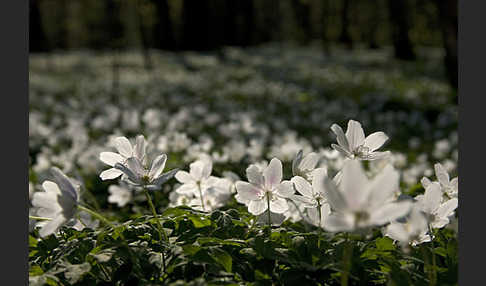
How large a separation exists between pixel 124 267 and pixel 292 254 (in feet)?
1.72

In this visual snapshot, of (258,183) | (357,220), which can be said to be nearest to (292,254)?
(258,183)

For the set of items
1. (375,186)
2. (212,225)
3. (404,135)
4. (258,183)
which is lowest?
(404,135)

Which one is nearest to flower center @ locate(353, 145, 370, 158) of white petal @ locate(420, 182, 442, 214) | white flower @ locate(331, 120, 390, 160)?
white flower @ locate(331, 120, 390, 160)

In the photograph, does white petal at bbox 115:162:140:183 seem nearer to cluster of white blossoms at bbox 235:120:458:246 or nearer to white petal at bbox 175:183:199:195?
cluster of white blossoms at bbox 235:120:458:246

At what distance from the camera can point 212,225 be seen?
1.87 meters

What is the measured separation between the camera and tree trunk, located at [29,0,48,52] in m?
26.1

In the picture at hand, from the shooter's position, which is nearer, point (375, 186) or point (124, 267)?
point (375, 186)

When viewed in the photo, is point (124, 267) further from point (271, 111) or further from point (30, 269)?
point (271, 111)

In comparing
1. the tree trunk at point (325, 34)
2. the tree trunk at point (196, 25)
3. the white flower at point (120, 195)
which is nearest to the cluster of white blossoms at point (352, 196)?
the white flower at point (120, 195)

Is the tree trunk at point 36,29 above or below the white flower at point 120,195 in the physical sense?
above

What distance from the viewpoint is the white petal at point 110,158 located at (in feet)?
6.14

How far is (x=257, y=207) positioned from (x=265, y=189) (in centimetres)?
8

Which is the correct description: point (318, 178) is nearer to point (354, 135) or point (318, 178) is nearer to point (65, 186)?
point (354, 135)

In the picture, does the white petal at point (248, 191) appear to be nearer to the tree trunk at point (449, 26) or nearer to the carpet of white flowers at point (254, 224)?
the carpet of white flowers at point (254, 224)
